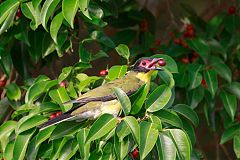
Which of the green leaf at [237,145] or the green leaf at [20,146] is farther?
the green leaf at [237,145]

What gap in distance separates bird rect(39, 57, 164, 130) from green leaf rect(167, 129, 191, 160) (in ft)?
1.06

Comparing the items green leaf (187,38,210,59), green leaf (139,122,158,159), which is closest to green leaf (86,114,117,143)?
green leaf (139,122,158,159)

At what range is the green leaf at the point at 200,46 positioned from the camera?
3961mm

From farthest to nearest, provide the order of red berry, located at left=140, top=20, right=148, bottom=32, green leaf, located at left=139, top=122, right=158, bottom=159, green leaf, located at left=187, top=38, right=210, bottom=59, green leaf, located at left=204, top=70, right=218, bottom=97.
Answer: red berry, located at left=140, top=20, right=148, bottom=32
green leaf, located at left=187, top=38, right=210, bottom=59
green leaf, located at left=204, top=70, right=218, bottom=97
green leaf, located at left=139, top=122, right=158, bottom=159

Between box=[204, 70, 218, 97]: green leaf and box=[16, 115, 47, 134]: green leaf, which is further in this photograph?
box=[204, 70, 218, 97]: green leaf

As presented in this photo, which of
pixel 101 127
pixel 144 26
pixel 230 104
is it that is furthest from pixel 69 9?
pixel 144 26

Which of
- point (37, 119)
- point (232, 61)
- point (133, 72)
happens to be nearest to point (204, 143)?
point (232, 61)

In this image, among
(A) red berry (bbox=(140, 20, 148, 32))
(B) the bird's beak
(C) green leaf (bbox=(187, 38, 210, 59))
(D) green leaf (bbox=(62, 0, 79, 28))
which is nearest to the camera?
(D) green leaf (bbox=(62, 0, 79, 28))

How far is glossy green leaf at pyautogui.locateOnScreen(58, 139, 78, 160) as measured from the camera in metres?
2.88

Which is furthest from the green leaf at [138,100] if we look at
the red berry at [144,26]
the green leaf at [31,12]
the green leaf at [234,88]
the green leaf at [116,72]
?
the red berry at [144,26]

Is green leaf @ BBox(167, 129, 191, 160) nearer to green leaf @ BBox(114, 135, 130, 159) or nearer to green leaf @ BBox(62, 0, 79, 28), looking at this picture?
green leaf @ BBox(114, 135, 130, 159)

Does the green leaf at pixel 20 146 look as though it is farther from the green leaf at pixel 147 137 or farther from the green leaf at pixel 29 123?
the green leaf at pixel 147 137

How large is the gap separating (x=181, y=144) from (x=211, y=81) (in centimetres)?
105

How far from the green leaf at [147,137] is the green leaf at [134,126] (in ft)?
0.06
